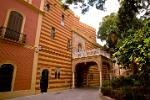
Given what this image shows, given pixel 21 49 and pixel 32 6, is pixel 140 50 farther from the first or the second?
pixel 32 6

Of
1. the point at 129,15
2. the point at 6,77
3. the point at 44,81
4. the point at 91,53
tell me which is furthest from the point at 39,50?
the point at 129,15

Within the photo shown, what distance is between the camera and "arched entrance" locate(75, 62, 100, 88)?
67.6ft

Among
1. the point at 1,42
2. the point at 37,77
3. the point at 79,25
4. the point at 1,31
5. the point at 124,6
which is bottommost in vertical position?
the point at 37,77

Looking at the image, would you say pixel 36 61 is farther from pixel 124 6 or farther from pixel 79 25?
pixel 79 25

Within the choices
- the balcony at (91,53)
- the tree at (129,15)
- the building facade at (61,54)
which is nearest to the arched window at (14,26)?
the building facade at (61,54)

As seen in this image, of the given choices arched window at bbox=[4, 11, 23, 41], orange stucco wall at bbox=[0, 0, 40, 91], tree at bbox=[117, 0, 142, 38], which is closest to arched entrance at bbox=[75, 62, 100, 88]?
orange stucco wall at bbox=[0, 0, 40, 91]

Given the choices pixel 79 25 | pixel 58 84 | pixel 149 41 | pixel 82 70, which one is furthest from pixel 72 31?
pixel 149 41

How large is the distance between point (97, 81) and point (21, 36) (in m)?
15.0

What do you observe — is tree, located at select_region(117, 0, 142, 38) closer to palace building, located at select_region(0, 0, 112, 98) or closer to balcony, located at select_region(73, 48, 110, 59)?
palace building, located at select_region(0, 0, 112, 98)

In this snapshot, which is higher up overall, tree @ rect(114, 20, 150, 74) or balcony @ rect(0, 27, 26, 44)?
balcony @ rect(0, 27, 26, 44)

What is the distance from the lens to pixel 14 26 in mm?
11953

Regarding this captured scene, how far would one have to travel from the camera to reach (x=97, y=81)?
23.7m

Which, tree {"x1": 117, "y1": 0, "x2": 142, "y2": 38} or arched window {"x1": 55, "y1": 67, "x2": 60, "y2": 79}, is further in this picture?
arched window {"x1": 55, "y1": 67, "x2": 60, "y2": 79}

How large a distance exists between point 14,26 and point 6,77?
12.8ft
